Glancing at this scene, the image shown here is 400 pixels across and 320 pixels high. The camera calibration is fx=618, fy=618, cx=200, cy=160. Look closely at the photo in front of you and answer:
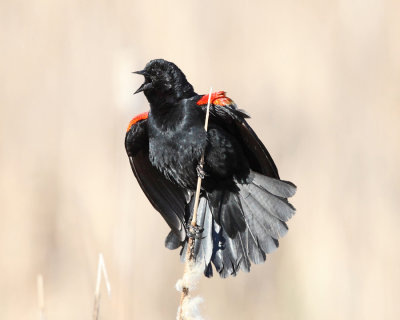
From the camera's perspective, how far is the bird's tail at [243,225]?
2.34 metres

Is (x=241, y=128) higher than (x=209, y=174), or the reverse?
(x=241, y=128)

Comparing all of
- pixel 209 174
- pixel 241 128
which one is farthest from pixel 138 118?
pixel 241 128

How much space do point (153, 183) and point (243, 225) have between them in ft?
1.33

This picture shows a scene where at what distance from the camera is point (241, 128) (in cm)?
219

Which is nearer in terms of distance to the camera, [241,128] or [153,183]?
[241,128]

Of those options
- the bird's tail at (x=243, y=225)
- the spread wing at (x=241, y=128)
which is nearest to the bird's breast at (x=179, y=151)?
the spread wing at (x=241, y=128)

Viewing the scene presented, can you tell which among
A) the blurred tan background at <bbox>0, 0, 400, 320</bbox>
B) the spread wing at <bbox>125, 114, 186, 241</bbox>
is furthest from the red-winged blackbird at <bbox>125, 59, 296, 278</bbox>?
the blurred tan background at <bbox>0, 0, 400, 320</bbox>

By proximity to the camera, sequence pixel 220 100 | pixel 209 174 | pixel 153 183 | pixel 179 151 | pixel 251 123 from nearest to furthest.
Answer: pixel 220 100 → pixel 179 151 → pixel 209 174 → pixel 153 183 → pixel 251 123

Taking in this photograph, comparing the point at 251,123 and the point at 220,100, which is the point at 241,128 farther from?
the point at 251,123
